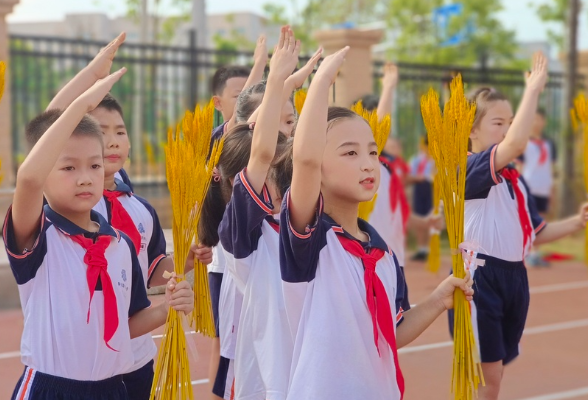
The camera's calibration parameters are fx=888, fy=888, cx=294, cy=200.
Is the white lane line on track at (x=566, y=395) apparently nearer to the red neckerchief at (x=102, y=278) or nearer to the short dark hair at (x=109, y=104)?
the short dark hair at (x=109, y=104)

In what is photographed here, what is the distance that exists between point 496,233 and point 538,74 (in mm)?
744

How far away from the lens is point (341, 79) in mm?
10586

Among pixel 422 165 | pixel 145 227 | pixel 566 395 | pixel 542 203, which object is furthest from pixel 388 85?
pixel 422 165

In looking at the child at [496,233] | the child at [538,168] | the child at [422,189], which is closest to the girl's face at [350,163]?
the child at [496,233]

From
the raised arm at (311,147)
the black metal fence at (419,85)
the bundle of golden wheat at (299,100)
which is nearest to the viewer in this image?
the raised arm at (311,147)

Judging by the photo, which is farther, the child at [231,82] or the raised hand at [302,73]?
the child at [231,82]

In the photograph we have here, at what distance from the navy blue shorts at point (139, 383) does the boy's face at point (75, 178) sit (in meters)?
0.67

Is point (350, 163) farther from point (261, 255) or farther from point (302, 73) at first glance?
point (261, 255)

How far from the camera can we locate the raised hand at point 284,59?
2.62 meters

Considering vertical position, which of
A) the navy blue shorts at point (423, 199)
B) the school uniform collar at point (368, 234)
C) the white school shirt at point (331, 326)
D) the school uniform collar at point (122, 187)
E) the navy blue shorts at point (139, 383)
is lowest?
the navy blue shorts at point (423, 199)

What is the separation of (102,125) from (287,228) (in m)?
1.11

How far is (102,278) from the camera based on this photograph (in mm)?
2633

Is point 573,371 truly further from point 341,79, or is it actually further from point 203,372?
point 341,79

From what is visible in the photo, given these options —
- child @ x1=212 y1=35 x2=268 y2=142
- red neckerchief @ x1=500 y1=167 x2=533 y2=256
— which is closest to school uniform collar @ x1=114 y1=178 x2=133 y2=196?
child @ x1=212 y1=35 x2=268 y2=142
